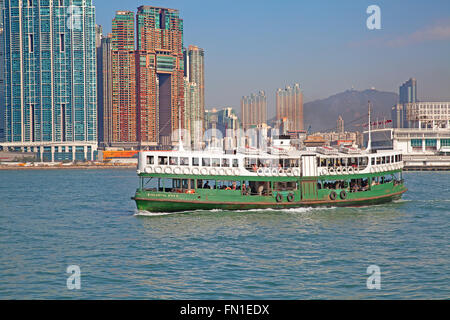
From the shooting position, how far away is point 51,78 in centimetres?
18462

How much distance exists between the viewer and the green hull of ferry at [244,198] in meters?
33.2

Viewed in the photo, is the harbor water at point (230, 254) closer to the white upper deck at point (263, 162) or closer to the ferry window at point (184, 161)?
the white upper deck at point (263, 162)

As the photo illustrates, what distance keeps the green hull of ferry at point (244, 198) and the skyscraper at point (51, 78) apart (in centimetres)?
15902

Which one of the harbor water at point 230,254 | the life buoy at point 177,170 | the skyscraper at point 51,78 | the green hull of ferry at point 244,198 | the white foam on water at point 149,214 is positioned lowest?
the harbor water at point 230,254

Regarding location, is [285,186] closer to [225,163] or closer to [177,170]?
[225,163]

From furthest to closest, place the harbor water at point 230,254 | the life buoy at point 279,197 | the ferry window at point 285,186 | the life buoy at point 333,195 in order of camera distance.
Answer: the life buoy at point 333,195 → the ferry window at point 285,186 → the life buoy at point 279,197 → the harbor water at point 230,254

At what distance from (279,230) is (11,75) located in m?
183

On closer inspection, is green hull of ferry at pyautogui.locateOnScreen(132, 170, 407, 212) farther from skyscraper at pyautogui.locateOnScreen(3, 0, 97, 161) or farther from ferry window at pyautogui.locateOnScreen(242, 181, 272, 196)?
skyscraper at pyautogui.locateOnScreen(3, 0, 97, 161)

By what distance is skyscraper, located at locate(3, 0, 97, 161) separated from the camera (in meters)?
183

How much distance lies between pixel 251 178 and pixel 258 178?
1.66ft

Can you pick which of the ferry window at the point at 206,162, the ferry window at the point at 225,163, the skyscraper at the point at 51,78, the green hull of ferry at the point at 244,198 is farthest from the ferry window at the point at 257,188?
the skyscraper at the point at 51,78

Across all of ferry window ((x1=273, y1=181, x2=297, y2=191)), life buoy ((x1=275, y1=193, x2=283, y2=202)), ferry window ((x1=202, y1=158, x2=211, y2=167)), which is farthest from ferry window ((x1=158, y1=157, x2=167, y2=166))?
life buoy ((x1=275, y1=193, x2=283, y2=202))

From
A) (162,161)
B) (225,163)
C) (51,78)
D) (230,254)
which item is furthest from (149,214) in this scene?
(51,78)
